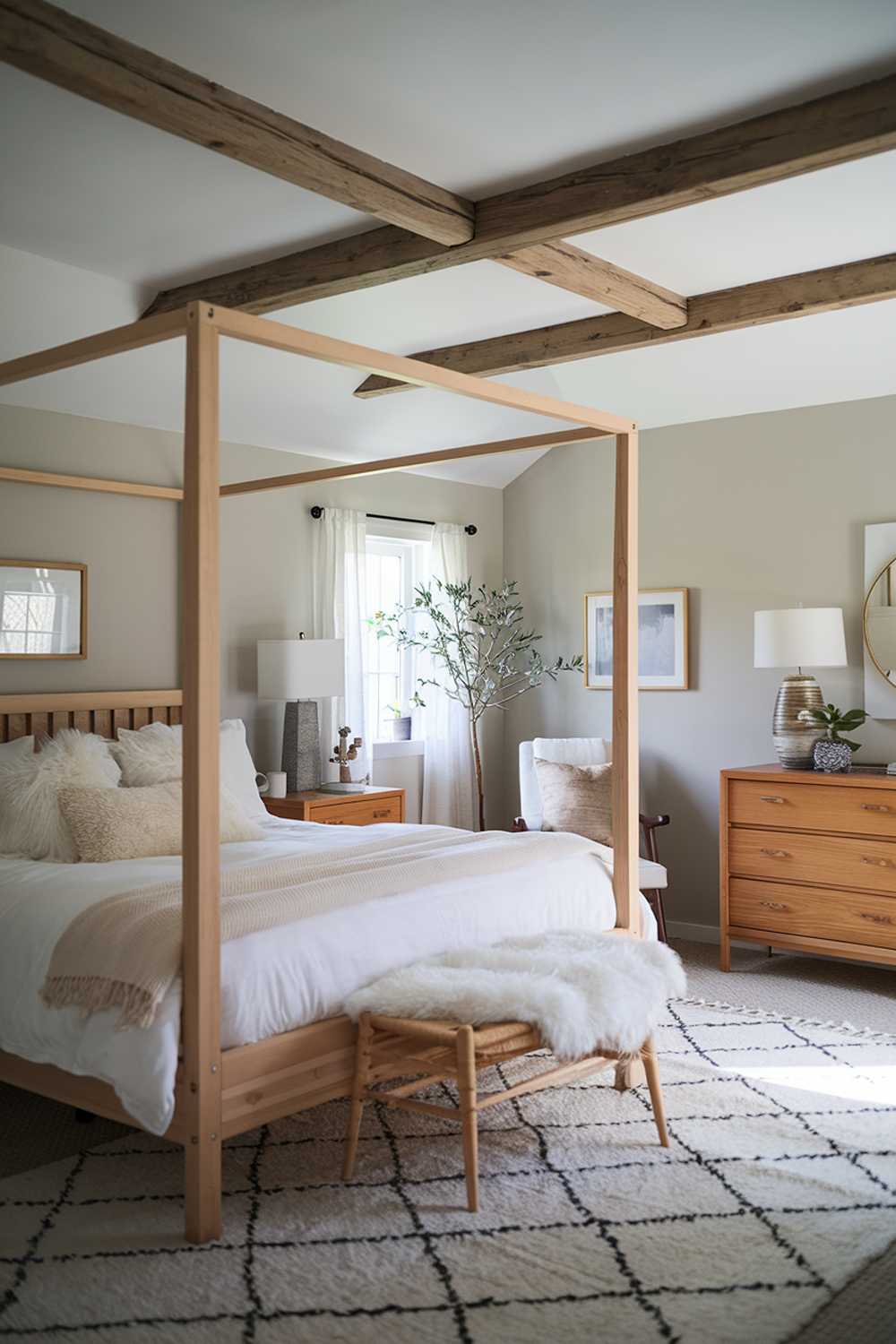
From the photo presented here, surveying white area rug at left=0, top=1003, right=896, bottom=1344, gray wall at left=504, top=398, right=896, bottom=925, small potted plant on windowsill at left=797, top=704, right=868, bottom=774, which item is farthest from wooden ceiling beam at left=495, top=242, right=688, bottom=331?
white area rug at left=0, top=1003, right=896, bottom=1344

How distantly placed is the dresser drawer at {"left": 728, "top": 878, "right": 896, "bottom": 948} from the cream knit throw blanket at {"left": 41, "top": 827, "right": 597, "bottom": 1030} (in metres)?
1.68

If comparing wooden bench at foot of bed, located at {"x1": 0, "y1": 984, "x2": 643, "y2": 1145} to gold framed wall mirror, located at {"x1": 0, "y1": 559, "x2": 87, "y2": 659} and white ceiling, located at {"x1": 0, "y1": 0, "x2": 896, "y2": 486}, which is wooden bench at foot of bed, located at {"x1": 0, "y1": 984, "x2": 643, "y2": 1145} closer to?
gold framed wall mirror, located at {"x1": 0, "y1": 559, "x2": 87, "y2": 659}

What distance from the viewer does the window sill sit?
252 inches

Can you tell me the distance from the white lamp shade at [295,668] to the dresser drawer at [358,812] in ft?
1.65

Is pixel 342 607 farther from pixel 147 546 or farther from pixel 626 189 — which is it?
pixel 626 189

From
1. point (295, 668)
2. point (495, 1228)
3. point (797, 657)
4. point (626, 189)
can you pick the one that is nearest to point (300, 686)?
point (295, 668)

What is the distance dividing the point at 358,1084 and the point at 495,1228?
49 cm

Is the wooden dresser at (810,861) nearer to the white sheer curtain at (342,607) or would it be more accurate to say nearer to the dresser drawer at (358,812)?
the dresser drawer at (358,812)

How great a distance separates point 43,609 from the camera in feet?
15.8

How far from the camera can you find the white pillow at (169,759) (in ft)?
14.7

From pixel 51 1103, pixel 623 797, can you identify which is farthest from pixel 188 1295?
pixel 623 797

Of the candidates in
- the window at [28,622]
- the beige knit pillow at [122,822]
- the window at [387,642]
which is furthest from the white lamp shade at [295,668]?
the beige knit pillow at [122,822]

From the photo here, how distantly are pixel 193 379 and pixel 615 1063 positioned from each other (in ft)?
7.80

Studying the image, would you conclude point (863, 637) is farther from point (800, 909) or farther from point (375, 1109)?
point (375, 1109)
